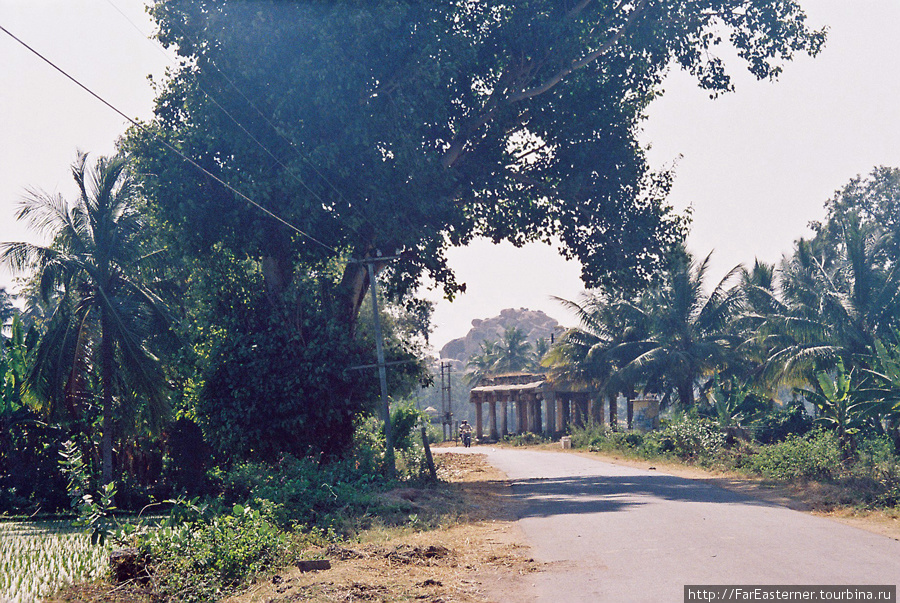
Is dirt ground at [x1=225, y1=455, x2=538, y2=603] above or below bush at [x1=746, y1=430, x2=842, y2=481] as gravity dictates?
below

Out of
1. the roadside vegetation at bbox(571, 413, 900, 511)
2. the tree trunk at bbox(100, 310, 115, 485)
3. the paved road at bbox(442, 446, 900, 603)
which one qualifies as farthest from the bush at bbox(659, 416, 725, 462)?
the tree trunk at bbox(100, 310, 115, 485)

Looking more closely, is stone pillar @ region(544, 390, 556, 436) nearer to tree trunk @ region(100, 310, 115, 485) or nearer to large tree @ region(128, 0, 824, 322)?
large tree @ region(128, 0, 824, 322)

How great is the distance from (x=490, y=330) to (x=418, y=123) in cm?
16421

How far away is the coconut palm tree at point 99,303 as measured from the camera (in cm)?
2166

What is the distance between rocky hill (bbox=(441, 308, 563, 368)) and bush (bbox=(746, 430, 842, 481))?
527 feet

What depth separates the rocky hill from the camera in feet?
601

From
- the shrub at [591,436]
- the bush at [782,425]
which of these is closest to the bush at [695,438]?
the bush at [782,425]

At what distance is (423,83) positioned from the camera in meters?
18.9

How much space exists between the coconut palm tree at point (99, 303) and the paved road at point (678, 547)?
504 inches

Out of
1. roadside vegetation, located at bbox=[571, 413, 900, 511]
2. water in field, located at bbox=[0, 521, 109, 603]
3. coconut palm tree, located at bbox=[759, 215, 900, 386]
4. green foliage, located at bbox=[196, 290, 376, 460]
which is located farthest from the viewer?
coconut palm tree, located at bbox=[759, 215, 900, 386]

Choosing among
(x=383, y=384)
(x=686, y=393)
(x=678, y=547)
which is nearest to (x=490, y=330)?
(x=686, y=393)

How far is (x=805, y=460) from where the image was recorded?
17.6m

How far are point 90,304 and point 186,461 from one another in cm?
599

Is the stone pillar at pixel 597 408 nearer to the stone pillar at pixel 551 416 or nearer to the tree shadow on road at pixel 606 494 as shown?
the stone pillar at pixel 551 416
